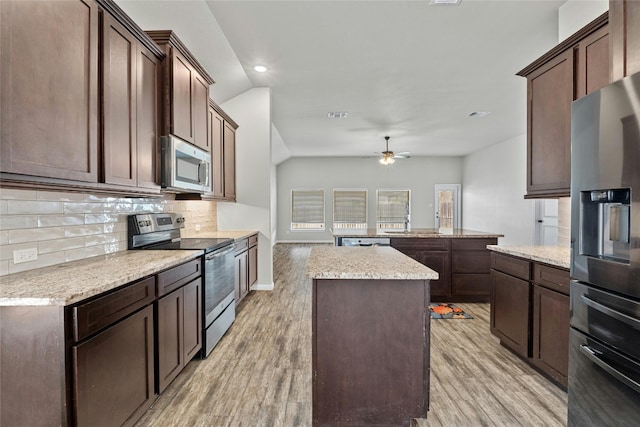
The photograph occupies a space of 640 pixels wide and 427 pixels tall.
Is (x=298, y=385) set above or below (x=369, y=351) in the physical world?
below

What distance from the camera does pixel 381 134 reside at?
696cm

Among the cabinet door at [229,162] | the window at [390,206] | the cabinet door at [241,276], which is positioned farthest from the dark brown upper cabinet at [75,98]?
the window at [390,206]

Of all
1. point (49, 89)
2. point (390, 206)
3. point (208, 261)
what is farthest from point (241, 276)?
point (390, 206)

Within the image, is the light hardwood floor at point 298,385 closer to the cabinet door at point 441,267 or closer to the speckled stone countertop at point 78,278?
the cabinet door at point 441,267

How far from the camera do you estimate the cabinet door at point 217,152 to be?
3643mm

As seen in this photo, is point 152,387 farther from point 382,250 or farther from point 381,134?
point 381,134

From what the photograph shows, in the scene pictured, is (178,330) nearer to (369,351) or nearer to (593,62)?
(369,351)

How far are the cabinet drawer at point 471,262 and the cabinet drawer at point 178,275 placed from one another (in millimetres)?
3120

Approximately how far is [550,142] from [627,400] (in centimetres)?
184

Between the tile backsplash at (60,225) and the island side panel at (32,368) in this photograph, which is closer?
the island side panel at (32,368)

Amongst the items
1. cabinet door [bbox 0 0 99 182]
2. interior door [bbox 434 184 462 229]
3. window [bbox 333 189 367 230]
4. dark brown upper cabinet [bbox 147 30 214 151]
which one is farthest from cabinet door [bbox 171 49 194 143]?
interior door [bbox 434 184 462 229]

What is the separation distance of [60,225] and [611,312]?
2.94 metres

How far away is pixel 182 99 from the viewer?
2.61m

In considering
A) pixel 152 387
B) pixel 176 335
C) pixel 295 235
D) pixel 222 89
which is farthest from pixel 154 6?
pixel 295 235
